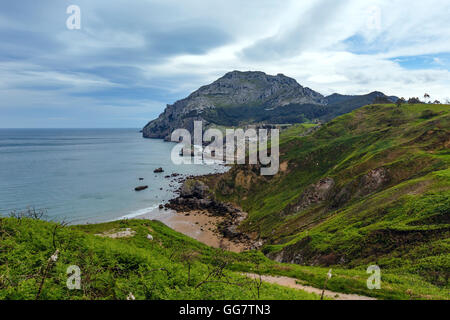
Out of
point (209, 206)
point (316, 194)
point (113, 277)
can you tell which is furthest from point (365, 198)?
point (209, 206)

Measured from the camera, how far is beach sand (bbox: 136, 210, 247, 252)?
52094mm

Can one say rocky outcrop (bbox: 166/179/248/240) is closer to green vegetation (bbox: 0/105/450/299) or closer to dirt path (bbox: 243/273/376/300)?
green vegetation (bbox: 0/105/450/299)

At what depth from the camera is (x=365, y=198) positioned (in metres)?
38.3

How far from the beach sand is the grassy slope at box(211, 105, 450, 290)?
748cm

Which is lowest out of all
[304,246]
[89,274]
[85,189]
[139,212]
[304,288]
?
[139,212]

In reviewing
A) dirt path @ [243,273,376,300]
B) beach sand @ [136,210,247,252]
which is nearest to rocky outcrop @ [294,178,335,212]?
beach sand @ [136,210,247,252]

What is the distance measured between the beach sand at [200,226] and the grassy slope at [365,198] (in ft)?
24.5

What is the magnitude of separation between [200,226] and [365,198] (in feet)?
132

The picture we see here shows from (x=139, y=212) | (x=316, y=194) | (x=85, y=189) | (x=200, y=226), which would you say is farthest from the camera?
(x=85, y=189)

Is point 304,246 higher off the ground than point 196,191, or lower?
higher

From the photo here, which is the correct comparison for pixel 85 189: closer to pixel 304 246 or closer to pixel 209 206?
pixel 209 206

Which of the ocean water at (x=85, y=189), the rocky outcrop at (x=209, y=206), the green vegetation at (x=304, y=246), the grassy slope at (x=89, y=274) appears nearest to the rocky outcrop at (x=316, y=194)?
the green vegetation at (x=304, y=246)

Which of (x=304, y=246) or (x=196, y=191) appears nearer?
(x=304, y=246)

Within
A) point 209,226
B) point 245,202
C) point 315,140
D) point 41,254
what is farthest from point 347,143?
point 41,254
